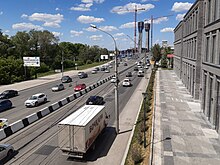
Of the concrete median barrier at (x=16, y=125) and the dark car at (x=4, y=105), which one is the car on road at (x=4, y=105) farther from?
the concrete median barrier at (x=16, y=125)

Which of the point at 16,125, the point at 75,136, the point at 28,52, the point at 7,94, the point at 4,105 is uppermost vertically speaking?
the point at 28,52

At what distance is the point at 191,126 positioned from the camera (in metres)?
20.7

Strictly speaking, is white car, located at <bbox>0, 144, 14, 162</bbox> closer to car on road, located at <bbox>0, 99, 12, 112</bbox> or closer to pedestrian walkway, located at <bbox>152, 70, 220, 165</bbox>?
pedestrian walkway, located at <bbox>152, 70, 220, 165</bbox>

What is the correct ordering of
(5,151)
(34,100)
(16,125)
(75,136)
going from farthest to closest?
(34,100) < (16,125) < (5,151) < (75,136)

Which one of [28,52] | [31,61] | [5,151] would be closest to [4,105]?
[5,151]

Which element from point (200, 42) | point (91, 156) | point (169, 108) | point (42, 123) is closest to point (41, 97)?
point (42, 123)

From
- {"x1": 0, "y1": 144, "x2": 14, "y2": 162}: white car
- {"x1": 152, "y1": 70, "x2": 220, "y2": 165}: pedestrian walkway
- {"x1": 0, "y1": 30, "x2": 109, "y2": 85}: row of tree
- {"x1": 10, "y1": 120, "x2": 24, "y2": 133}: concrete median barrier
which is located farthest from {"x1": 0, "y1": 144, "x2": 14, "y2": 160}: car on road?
{"x1": 0, "y1": 30, "x2": 109, "y2": 85}: row of tree

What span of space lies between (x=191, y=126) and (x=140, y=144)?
6.23m

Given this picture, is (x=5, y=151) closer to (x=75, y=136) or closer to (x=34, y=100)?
(x=75, y=136)

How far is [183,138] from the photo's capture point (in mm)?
17781

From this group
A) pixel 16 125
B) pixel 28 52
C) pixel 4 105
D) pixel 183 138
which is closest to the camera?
pixel 16 125

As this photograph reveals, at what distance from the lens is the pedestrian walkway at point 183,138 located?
14.4 metres

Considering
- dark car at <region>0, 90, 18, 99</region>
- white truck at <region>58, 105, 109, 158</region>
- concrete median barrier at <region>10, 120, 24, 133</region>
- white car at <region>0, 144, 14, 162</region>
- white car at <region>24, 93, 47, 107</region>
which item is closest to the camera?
white truck at <region>58, 105, 109, 158</region>

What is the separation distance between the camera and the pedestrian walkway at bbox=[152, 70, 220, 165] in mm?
14445
